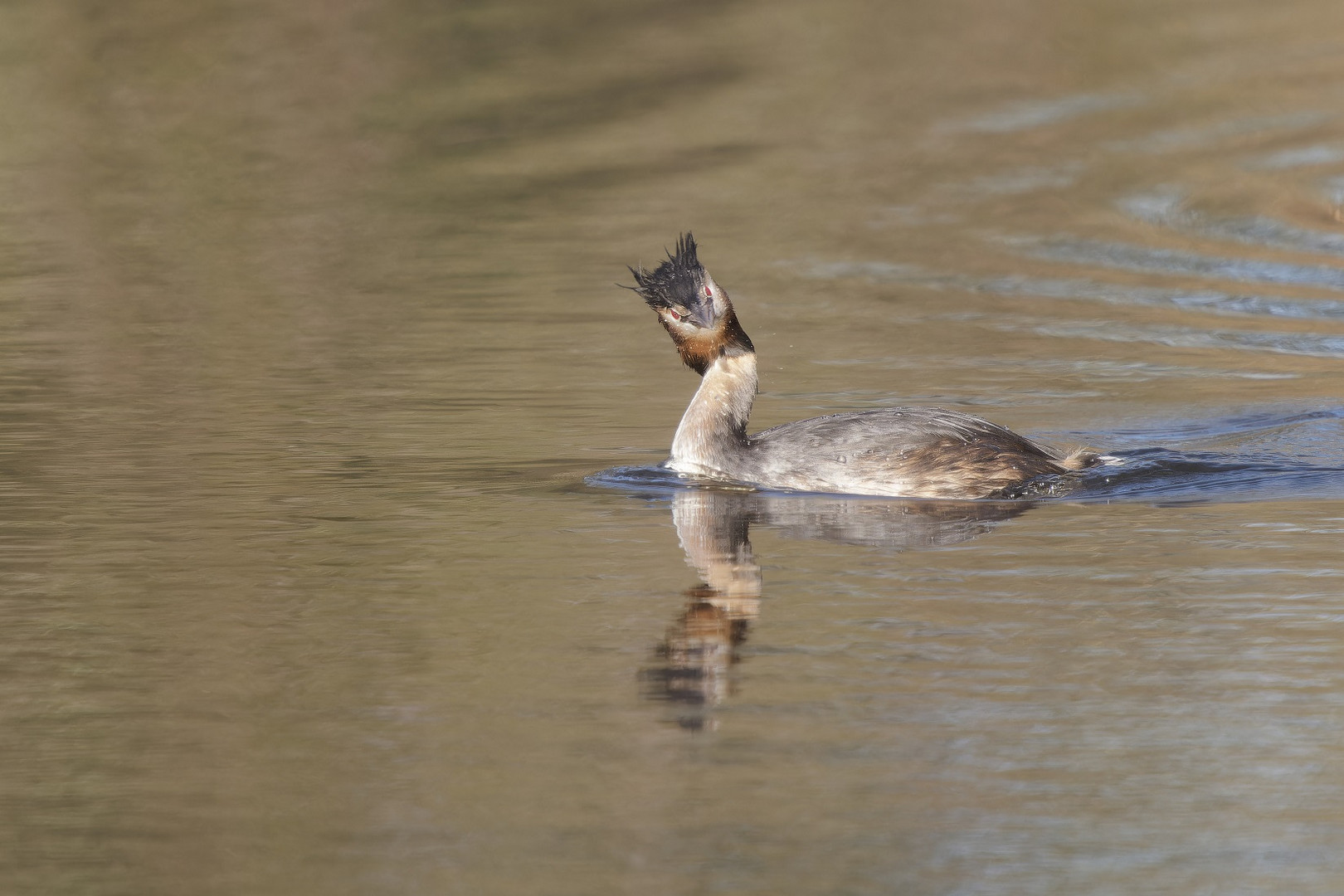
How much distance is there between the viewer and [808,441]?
1241 centimetres

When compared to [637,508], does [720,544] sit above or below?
below

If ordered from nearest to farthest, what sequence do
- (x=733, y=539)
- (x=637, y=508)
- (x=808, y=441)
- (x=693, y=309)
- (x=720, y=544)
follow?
1. (x=720, y=544)
2. (x=733, y=539)
3. (x=637, y=508)
4. (x=808, y=441)
5. (x=693, y=309)

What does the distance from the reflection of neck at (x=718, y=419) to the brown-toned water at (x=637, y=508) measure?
343 millimetres

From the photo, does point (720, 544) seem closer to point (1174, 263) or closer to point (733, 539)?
point (733, 539)

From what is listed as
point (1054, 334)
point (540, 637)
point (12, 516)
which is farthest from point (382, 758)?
point (1054, 334)

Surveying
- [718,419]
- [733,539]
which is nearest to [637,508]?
[733,539]

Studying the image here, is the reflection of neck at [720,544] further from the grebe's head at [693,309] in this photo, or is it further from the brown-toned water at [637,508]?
the grebe's head at [693,309]

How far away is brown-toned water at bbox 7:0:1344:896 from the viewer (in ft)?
23.4

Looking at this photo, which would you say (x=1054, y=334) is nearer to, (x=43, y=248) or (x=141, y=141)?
(x=43, y=248)

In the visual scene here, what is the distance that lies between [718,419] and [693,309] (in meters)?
0.65

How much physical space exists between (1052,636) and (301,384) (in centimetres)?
780

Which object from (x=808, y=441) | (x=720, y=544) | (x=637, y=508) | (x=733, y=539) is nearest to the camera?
(x=720, y=544)

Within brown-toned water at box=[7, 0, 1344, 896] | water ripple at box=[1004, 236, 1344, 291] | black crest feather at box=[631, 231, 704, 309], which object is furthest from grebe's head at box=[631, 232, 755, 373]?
water ripple at box=[1004, 236, 1344, 291]

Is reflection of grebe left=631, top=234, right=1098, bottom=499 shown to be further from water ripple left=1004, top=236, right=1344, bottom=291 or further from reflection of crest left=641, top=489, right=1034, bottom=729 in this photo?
water ripple left=1004, top=236, right=1344, bottom=291
